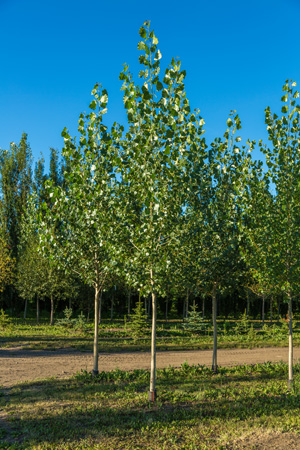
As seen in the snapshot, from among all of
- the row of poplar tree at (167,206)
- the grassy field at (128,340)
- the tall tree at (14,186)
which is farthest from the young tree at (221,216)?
the tall tree at (14,186)

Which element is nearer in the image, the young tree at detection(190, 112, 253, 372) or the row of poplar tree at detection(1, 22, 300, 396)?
the row of poplar tree at detection(1, 22, 300, 396)

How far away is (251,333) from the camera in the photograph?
23.0 metres

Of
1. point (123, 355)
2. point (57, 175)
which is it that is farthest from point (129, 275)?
point (57, 175)

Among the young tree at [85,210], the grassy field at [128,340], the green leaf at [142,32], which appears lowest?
the grassy field at [128,340]

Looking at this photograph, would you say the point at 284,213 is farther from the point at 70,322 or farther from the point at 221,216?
the point at 70,322

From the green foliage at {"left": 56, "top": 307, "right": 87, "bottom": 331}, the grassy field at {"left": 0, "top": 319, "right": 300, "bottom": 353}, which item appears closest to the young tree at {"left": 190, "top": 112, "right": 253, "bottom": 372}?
the grassy field at {"left": 0, "top": 319, "right": 300, "bottom": 353}

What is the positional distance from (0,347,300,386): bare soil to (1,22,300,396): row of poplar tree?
2.58 meters

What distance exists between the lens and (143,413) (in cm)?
730

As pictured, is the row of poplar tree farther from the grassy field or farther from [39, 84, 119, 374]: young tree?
the grassy field

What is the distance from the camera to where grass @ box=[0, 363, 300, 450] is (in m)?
6.04

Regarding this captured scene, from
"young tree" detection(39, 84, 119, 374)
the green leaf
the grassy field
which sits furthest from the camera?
the grassy field

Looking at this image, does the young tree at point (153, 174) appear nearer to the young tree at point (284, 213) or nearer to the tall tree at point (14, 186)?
the young tree at point (284, 213)

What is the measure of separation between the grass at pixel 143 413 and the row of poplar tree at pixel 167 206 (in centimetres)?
97

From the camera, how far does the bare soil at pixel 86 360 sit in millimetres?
11742
